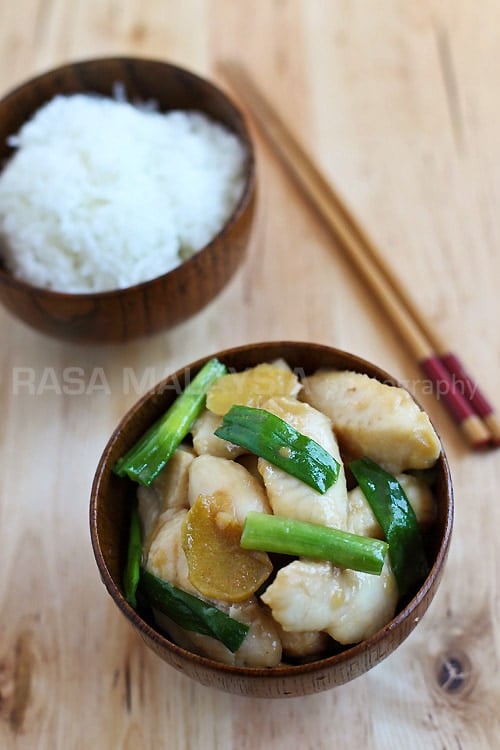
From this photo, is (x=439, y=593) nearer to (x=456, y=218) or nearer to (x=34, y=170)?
(x=456, y=218)

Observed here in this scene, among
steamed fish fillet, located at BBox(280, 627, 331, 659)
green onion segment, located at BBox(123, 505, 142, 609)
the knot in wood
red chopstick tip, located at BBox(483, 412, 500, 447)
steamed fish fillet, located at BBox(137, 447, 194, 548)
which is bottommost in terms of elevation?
the knot in wood

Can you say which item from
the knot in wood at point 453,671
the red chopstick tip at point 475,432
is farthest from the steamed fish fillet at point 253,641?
the red chopstick tip at point 475,432

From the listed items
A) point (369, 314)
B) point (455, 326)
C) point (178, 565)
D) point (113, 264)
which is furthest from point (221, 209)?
point (178, 565)

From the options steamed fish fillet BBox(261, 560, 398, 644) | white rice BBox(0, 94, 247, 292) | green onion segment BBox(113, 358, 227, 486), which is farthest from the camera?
white rice BBox(0, 94, 247, 292)

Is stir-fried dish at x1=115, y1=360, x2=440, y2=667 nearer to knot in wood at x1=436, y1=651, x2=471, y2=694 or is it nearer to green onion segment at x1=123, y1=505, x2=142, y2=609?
green onion segment at x1=123, y1=505, x2=142, y2=609

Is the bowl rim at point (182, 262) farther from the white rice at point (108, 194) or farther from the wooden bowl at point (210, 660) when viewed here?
the wooden bowl at point (210, 660)

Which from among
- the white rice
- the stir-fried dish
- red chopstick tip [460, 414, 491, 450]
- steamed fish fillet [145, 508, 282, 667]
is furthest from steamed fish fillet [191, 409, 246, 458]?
red chopstick tip [460, 414, 491, 450]

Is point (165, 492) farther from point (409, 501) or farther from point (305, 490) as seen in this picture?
point (409, 501)
